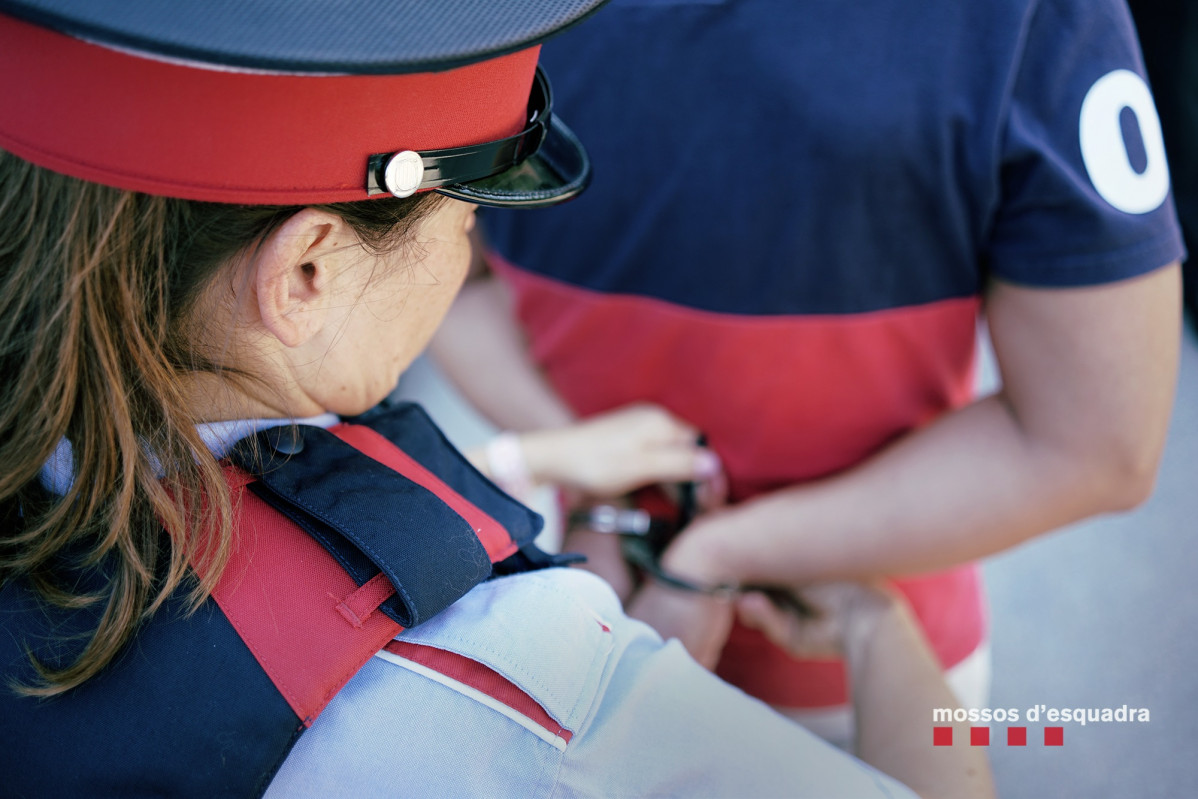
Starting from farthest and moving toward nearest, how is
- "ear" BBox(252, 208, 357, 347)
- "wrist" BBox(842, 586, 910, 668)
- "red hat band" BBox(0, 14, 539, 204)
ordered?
"wrist" BBox(842, 586, 910, 668)
"ear" BBox(252, 208, 357, 347)
"red hat band" BBox(0, 14, 539, 204)

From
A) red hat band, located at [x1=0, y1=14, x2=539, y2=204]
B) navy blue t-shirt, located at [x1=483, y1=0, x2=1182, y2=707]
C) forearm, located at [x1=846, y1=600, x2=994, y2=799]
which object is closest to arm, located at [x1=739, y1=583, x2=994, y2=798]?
forearm, located at [x1=846, y1=600, x2=994, y2=799]

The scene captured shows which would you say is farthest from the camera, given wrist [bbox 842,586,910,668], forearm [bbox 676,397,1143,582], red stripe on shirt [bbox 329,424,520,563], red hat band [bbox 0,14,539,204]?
wrist [bbox 842,586,910,668]

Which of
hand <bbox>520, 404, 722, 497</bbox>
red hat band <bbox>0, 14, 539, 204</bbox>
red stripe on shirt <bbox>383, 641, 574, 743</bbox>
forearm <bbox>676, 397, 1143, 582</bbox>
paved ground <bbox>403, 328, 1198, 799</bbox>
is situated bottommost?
paved ground <bbox>403, 328, 1198, 799</bbox>

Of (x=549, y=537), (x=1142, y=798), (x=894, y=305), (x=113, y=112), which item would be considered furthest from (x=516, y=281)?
(x=1142, y=798)

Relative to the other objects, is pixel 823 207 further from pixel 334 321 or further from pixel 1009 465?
pixel 334 321

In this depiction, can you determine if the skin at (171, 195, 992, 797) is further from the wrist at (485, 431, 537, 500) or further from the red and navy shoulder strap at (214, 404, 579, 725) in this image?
the wrist at (485, 431, 537, 500)

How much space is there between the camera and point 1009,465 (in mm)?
1143

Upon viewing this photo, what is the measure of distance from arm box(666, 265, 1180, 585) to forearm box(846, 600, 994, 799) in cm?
10

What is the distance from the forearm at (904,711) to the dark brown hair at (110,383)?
2.66 ft

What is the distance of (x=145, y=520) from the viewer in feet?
2.39

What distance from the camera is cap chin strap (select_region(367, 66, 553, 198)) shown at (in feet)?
2.23

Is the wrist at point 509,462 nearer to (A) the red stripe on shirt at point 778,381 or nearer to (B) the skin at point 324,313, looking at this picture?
(A) the red stripe on shirt at point 778,381

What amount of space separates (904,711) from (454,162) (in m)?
0.87

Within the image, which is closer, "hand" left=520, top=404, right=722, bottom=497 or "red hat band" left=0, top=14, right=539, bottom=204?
"red hat band" left=0, top=14, right=539, bottom=204
